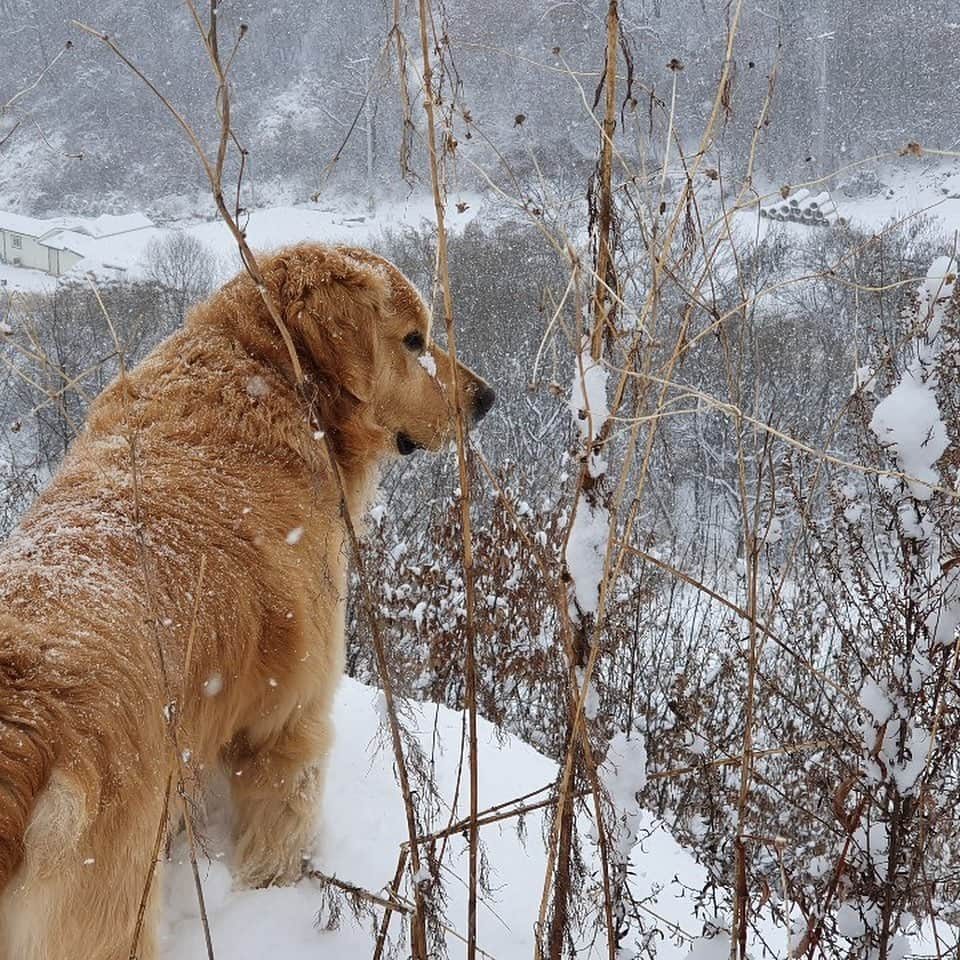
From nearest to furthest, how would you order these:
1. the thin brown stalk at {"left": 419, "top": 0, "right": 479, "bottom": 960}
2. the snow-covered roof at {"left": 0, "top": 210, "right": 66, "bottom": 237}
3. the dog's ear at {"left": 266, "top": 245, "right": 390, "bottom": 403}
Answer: the thin brown stalk at {"left": 419, "top": 0, "right": 479, "bottom": 960}, the dog's ear at {"left": 266, "top": 245, "right": 390, "bottom": 403}, the snow-covered roof at {"left": 0, "top": 210, "right": 66, "bottom": 237}

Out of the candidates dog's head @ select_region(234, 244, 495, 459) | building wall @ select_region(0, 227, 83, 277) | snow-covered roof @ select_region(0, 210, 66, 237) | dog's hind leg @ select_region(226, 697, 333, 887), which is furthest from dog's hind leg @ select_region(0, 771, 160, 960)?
snow-covered roof @ select_region(0, 210, 66, 237)

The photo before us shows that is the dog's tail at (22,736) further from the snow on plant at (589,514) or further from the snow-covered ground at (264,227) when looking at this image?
the snow-covered ground at (264,227)

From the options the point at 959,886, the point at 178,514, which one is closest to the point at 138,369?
the point at 178,514

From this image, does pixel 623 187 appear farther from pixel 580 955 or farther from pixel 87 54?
pixel 87 54

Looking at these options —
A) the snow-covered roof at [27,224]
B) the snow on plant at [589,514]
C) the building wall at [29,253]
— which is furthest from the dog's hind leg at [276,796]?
the snow-covered roof at [27,224]

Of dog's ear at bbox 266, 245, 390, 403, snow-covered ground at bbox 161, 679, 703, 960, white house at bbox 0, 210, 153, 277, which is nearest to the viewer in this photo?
snow-covered ground at bbox 161, 679, 703, 960

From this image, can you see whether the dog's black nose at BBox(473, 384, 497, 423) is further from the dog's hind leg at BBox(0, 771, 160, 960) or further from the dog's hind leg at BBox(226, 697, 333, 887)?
the dog's hind leg at BBox(0, 771, 160, 960)

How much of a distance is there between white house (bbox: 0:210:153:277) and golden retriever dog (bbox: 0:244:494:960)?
1226 inches

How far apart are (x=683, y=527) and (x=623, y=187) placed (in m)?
29.0

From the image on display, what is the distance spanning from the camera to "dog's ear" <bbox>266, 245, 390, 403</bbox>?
276 centimetres

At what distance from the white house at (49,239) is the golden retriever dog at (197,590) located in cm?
3115

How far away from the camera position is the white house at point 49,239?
107ft

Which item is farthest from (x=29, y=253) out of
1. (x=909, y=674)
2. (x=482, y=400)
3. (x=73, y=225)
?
(x=909, y=674)

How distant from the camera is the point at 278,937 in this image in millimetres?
2188
